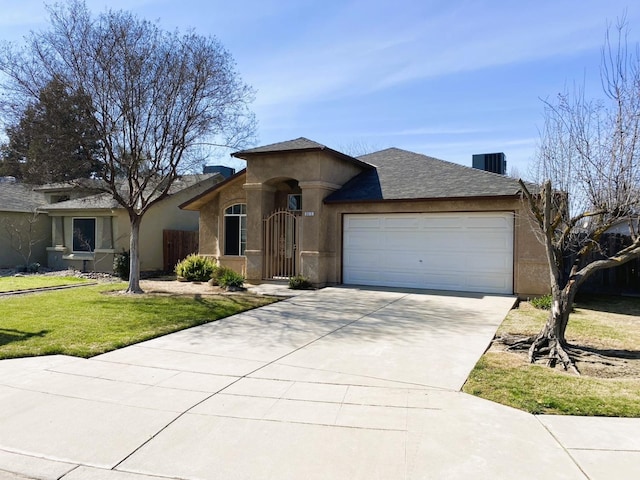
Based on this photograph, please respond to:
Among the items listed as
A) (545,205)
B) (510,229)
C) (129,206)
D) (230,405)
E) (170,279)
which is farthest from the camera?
(170,279)

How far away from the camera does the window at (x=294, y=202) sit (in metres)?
18.1

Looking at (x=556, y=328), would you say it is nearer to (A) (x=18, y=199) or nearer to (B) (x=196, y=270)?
(B) (x=196, y=270)

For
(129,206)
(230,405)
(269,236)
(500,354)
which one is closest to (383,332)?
(500,354)

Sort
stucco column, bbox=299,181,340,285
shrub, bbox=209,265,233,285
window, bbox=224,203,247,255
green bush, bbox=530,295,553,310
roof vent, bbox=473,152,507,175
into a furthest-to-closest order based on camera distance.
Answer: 1. roof vent, bbox=473,152,507,175
2. window, bbox=224,203,247,255
3. shrub, bbox=209,265,233,285
4. stucco column, bbox=299,181,340,285
5. green bush, bbox=530,295,553,310

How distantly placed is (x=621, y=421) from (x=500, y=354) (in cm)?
264

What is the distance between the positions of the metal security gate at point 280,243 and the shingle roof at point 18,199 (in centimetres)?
1342

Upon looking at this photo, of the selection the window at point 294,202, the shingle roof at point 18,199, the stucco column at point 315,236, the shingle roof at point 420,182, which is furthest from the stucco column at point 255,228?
the shingle roof at point 18,199

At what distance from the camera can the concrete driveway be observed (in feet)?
13.0

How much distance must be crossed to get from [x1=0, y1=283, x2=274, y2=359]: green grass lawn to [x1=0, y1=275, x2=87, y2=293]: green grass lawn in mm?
1975

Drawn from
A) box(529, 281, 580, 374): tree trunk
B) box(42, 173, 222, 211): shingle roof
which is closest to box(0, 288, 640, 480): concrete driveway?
box(529, 281, 580, 374): tree trunk

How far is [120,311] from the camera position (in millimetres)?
11312

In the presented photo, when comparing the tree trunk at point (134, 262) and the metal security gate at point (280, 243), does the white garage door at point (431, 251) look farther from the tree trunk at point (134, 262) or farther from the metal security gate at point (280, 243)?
the tree trunk at point (134, 262)

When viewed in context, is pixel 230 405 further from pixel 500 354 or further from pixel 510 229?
pixel 510 229

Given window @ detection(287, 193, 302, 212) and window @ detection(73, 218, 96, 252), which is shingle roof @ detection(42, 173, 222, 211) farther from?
window @ detection(287, 193, 302, 212)
